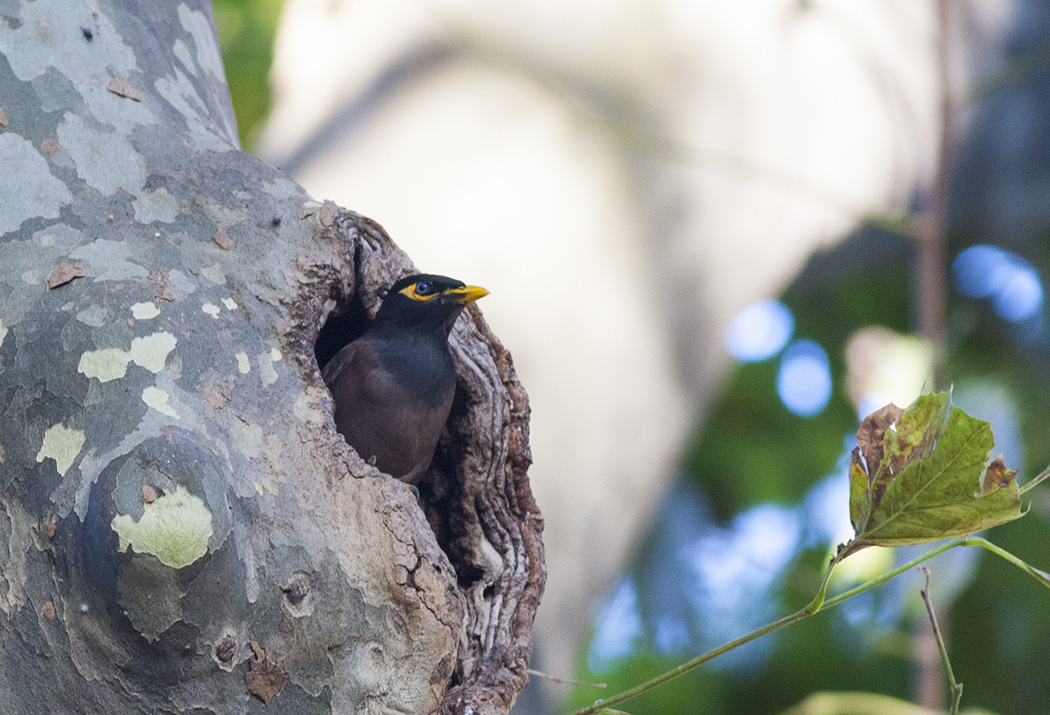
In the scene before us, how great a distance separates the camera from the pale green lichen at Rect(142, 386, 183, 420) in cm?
146

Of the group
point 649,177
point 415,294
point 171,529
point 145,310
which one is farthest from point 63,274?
point 649,177

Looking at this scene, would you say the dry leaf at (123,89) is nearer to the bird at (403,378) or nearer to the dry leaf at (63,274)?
the dry leaf at (63,274)

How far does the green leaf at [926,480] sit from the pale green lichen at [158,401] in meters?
1.03

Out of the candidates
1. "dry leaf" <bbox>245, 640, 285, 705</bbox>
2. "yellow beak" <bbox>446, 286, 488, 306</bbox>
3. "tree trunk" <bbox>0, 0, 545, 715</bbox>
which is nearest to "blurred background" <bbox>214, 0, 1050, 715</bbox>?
"yellow beak" <bbox>446, 286, 488, 306</bbox>

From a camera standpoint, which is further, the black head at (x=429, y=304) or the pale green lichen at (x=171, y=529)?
the black head at (x=429, y=304)

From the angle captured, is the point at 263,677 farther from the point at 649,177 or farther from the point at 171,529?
the point at 649,177

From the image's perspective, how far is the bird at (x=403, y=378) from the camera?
2.43m

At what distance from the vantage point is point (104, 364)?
1483mm

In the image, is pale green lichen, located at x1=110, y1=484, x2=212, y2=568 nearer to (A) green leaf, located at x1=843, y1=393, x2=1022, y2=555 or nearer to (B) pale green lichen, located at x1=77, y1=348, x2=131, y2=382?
(B) pale green lichen, located at x1=77, y1=348, x2=131, y2=382

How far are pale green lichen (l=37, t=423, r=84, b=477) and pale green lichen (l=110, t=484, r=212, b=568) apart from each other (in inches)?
6.5

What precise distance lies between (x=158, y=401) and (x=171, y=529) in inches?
9.3

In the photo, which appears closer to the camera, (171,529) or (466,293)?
(171,529)

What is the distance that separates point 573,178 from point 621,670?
12.8 ft

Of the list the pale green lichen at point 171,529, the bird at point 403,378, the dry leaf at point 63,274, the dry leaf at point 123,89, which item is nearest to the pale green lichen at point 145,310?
the dry leaf at point 63,274
